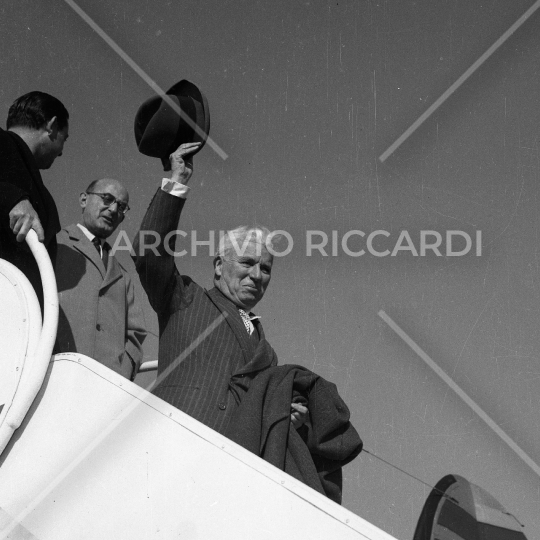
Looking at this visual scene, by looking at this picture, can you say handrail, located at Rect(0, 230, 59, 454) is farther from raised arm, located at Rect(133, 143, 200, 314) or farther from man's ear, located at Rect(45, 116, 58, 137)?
man's ear, located at Rect(45, 116, 58, 137)

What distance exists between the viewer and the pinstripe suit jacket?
372 centimetres

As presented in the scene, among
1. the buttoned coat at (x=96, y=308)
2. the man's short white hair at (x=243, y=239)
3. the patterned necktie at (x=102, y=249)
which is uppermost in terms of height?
the man's short white hair at (x=243, y=239)

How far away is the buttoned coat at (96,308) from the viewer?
13.1ft

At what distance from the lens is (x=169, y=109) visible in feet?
13.0

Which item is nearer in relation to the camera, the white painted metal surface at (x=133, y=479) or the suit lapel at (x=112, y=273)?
the white painted metal surface at (x=133, y=479)

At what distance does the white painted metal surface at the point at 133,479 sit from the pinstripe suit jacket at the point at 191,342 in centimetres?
64

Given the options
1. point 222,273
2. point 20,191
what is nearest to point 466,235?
point 222,273

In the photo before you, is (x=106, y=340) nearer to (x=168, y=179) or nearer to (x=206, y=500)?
(x=168, y=179)

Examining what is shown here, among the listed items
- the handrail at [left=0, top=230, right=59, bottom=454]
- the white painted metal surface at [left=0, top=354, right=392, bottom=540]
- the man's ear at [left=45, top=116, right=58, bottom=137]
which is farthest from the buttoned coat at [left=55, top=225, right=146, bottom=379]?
the white painted metal surface at [left=0, top=354, right=392, bottom=540]

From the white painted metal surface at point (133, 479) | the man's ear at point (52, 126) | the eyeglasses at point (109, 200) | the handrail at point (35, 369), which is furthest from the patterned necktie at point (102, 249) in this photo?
the white painted metal surface at point (133, 479)

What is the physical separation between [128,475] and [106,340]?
1209mm

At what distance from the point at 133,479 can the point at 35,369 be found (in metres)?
0.43

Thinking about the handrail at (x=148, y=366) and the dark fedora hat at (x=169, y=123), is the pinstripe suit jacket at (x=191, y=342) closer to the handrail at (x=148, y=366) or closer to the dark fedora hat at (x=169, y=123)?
the dark fedora hat at (x=169, y=123)

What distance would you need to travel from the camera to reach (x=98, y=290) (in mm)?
4234
